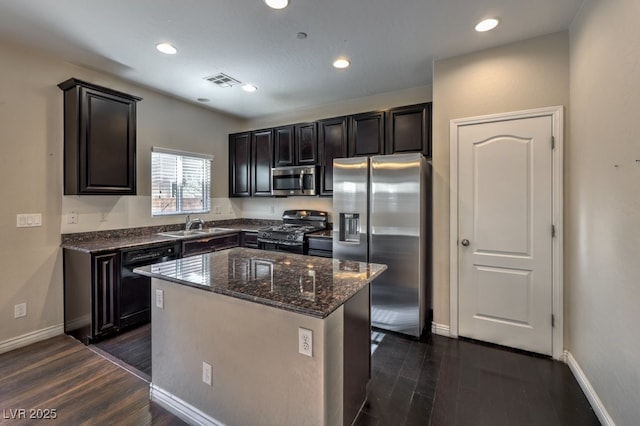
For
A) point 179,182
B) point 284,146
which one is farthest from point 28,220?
point 284,146

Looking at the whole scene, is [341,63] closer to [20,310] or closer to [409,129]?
[409,129]

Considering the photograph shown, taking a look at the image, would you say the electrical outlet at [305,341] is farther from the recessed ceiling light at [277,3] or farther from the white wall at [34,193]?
the white wall at [34,193]

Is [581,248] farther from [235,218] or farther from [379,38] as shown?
[235,218]

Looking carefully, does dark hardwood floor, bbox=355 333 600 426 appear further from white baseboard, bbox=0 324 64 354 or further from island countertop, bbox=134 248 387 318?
white baseboard, bbox=0 324 64 354

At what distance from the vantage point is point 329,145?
3900 mm

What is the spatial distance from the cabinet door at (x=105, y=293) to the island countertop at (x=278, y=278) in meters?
1.22

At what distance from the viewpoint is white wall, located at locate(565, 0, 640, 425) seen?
1.51 metres

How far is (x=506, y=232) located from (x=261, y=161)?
3339 millimetres

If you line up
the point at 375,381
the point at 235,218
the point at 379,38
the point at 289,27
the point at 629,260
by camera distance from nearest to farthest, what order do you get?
the point at 629,260, the point at 375,381, the point at 289,27, the point at 379,38, the point at 235,218

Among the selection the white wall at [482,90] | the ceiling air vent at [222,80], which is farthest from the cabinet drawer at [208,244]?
the white wall at [482,90]

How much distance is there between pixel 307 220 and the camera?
4.41m

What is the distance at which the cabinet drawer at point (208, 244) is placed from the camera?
11.6 ft

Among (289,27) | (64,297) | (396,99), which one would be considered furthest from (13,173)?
(396,99)

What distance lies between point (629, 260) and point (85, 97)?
4.32 m
